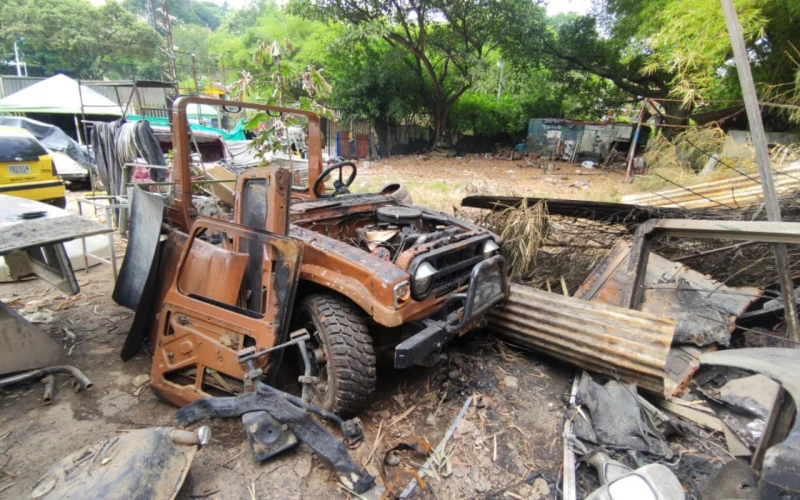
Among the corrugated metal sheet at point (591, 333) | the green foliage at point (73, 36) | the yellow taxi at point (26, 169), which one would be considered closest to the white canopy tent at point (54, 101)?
the yellow taxi at point (26, 169)

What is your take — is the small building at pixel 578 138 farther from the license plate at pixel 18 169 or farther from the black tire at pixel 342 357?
the license plate at pixel 18 169

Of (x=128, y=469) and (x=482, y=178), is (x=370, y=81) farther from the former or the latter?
(x=128, y=469)

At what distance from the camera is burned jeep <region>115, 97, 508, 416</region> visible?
7.73ft

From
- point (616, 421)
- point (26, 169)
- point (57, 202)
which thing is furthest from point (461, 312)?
point (26, 169)

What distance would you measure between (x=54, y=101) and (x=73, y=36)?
1980 centimetres

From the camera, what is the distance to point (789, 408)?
1.39 meters

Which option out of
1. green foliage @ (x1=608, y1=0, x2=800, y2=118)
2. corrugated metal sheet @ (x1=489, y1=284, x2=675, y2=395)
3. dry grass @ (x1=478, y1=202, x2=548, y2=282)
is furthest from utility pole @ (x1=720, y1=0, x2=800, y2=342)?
green foliage @ (x1=608, y1=0, x2=800, y2=118)

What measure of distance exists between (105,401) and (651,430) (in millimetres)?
3647

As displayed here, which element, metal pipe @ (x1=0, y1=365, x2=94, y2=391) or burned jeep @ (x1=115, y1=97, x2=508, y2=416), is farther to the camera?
metal pipe @ (x1=0, y1=365, x2=94, y2=391)

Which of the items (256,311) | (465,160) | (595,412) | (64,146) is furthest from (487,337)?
(465,160)

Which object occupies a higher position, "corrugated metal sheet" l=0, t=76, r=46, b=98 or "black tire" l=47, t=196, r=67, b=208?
"corrugated metal sheet" l=0, t=76, r=46, b=98

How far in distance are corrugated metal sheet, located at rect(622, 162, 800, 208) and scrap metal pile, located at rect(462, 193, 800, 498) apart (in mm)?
385

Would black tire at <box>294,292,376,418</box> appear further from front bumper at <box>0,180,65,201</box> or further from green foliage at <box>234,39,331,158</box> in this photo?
front bumper at <box>0,180,65,201</box>

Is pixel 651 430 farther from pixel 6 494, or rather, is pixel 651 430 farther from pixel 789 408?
pixel 6 494
